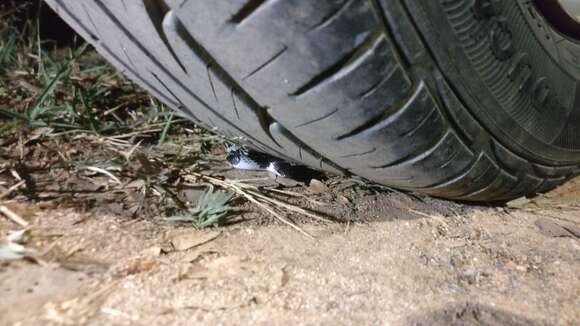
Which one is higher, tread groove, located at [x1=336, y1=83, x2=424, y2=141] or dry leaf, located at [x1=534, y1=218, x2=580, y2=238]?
tread groove, located at [x1=336, y1=83, x2=424, y2=141]

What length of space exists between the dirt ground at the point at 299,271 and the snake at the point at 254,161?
0.47 feet

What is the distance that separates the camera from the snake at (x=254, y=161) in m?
1.37

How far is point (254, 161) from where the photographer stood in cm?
140

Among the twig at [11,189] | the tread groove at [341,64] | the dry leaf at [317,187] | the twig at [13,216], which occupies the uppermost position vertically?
the twig at [11,189]

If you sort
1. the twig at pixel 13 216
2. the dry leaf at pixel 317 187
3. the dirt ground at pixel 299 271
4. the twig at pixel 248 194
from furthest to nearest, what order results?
the dry leaf at pixel 317 187, the twig at pixel 248 194, the twig at pixel 13 216, the dirt ground at pixel 299 271

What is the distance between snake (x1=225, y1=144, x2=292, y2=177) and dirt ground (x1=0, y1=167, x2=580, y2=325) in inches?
5.7

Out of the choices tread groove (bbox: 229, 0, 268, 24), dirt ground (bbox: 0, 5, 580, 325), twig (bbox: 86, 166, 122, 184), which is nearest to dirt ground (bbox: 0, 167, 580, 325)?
dirt ground (bbox: 0, 5, 580, 325)

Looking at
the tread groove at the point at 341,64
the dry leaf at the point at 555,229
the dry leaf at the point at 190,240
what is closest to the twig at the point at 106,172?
the dry leaf at the point at 190,240

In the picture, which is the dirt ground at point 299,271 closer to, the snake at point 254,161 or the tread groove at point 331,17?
the snake at point 254,161

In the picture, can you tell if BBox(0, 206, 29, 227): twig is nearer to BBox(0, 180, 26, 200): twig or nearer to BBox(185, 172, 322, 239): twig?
BBox(0, 180, 26, 200): twig

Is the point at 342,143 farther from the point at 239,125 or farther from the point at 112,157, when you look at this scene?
the point at 112,157

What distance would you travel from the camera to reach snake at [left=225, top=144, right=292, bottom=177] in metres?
1.37

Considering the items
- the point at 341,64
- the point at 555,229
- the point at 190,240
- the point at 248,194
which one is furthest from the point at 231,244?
the point at 555,229

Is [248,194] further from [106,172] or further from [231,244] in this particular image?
[106,172]
